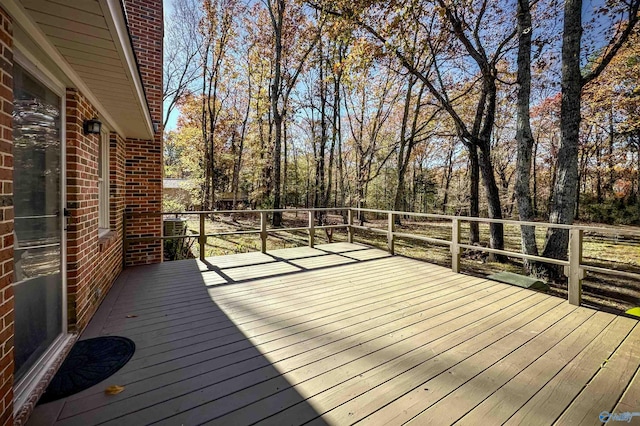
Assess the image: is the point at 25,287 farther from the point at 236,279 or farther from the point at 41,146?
the point at 236,279

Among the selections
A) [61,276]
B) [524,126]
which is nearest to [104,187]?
[61,276]

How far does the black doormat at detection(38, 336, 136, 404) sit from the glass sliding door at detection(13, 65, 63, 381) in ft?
0.60

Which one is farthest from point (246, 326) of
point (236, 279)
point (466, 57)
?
point (466, 57)

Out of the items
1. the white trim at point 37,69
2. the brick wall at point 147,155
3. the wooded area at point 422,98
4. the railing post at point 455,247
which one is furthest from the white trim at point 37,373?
the wooded area at point 422,98

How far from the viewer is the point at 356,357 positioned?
2.22 meters

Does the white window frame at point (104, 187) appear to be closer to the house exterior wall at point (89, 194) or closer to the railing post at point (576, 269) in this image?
the house exterior wall at point (89, 194)

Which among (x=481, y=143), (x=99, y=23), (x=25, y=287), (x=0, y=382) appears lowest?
(x=0, y=382)

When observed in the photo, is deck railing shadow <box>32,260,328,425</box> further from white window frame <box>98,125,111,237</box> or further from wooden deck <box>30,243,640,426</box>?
white window frame <box>98,125,111,237</box>

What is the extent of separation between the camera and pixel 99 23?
5.30ft

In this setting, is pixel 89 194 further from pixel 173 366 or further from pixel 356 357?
pixel 356 357

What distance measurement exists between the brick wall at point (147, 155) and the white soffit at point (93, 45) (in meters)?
2.14

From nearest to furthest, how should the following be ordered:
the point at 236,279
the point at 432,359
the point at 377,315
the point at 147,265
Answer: the point at 432,359 < the point at 377,315 < the point at 236,279 < the point at 147,265

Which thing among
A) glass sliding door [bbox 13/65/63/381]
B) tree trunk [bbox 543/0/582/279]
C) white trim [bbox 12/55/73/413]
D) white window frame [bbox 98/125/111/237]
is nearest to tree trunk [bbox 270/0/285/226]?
white window frame [bbox 98/125/111/237]

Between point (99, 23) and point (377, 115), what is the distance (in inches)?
518
